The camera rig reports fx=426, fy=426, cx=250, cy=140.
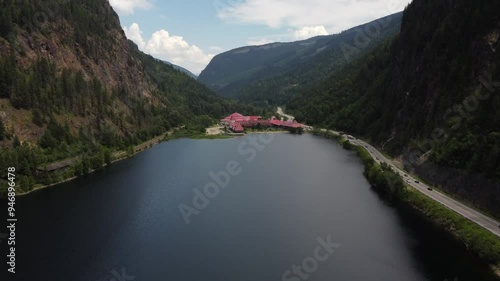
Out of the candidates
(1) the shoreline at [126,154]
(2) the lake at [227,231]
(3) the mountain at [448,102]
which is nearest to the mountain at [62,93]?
(1) the shoreline at [126,154]

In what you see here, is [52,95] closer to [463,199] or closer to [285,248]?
[285,248]

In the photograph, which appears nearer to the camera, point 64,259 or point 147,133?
point 64,259

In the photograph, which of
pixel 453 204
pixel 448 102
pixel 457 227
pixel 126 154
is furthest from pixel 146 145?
pixel 457 227

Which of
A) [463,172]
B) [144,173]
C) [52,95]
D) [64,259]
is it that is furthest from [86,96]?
[463,172]

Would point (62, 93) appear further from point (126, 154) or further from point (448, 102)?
point (448, 102)

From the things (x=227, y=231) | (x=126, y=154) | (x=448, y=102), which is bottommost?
(x=126, y=154)

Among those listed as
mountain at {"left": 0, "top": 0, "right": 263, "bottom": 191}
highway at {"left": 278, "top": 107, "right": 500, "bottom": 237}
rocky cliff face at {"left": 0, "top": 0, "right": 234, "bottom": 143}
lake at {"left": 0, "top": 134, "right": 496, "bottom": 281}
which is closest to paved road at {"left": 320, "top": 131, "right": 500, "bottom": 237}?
highway at {"left": 278, "top": 107, "right": 500, "bottom": 237}

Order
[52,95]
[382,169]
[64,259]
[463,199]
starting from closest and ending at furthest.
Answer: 1. [64,259]
2. [463,199]
3. [382,169]
4. [52,95]

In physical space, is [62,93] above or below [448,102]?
above
